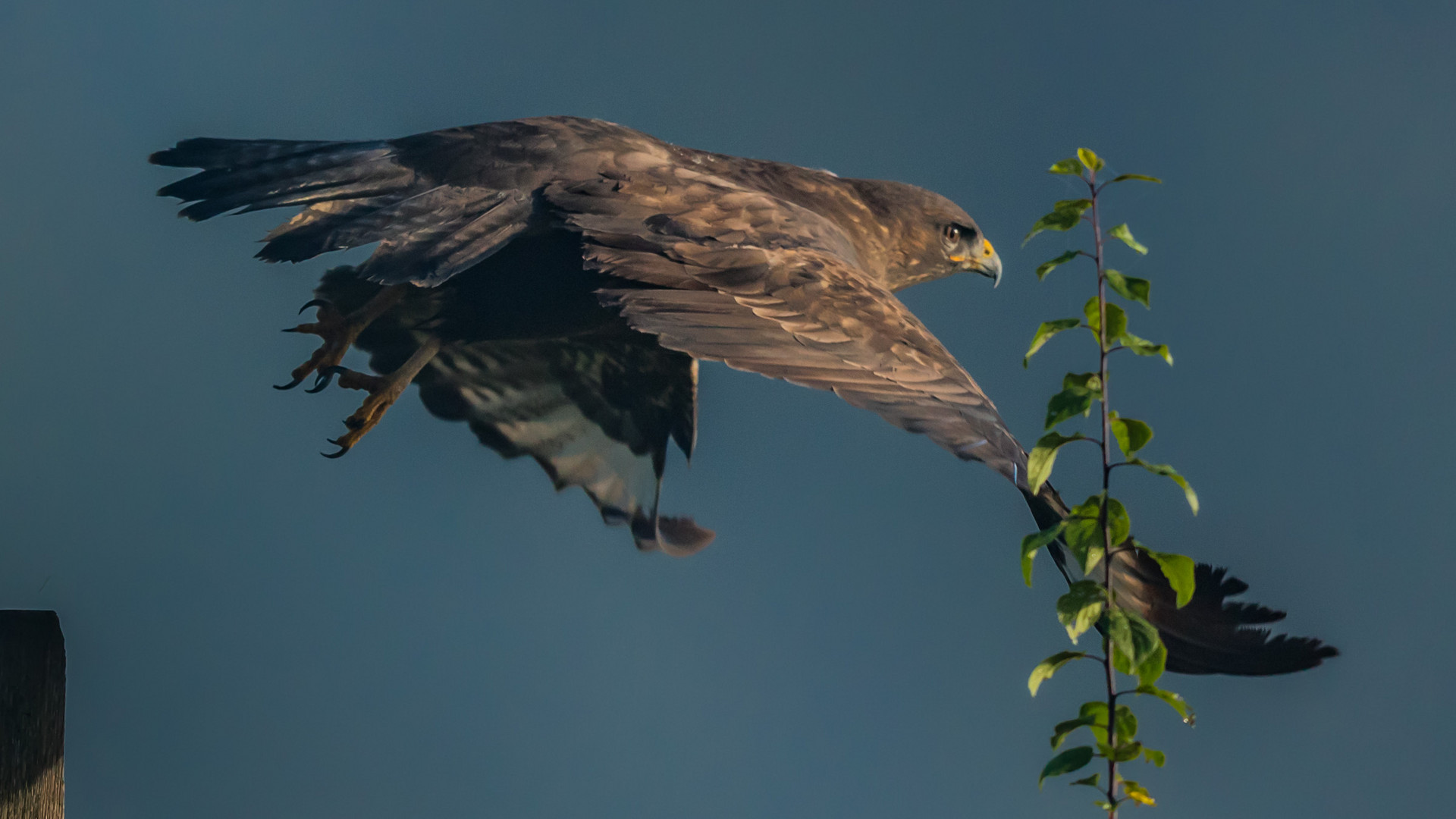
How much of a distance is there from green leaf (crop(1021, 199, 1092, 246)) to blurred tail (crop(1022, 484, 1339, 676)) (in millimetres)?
442

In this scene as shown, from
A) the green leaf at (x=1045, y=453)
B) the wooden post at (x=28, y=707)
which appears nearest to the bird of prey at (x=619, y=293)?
the green leaf at (x=1045, y=453)

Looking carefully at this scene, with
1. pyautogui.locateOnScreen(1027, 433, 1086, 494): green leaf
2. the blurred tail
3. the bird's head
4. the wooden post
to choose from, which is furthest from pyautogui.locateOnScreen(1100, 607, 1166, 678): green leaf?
the bird's head

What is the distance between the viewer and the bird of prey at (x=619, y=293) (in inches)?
58.0

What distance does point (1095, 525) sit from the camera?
1045 mm

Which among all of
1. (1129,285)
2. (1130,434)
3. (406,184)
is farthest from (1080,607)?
(406,184)

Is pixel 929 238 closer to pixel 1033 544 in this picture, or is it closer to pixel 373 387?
pixel 373 387

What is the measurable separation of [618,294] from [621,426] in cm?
88

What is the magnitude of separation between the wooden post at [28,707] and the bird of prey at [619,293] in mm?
641

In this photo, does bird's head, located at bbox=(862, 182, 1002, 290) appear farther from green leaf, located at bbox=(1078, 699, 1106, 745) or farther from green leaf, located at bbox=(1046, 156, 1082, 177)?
green leaf, located at bbox=(1078, 699, 1106, 745)

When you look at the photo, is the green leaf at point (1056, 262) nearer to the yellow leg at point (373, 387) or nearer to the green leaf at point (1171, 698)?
the green leaf at point (1171, 698)

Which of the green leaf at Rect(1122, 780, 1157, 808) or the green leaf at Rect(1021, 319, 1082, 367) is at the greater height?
the green leaf at Rect(1021, 319, 1082, 367)

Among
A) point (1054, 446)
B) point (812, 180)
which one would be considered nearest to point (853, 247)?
point (812, 180)

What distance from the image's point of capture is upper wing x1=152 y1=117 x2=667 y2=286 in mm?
1786

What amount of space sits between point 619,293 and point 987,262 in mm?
1202
